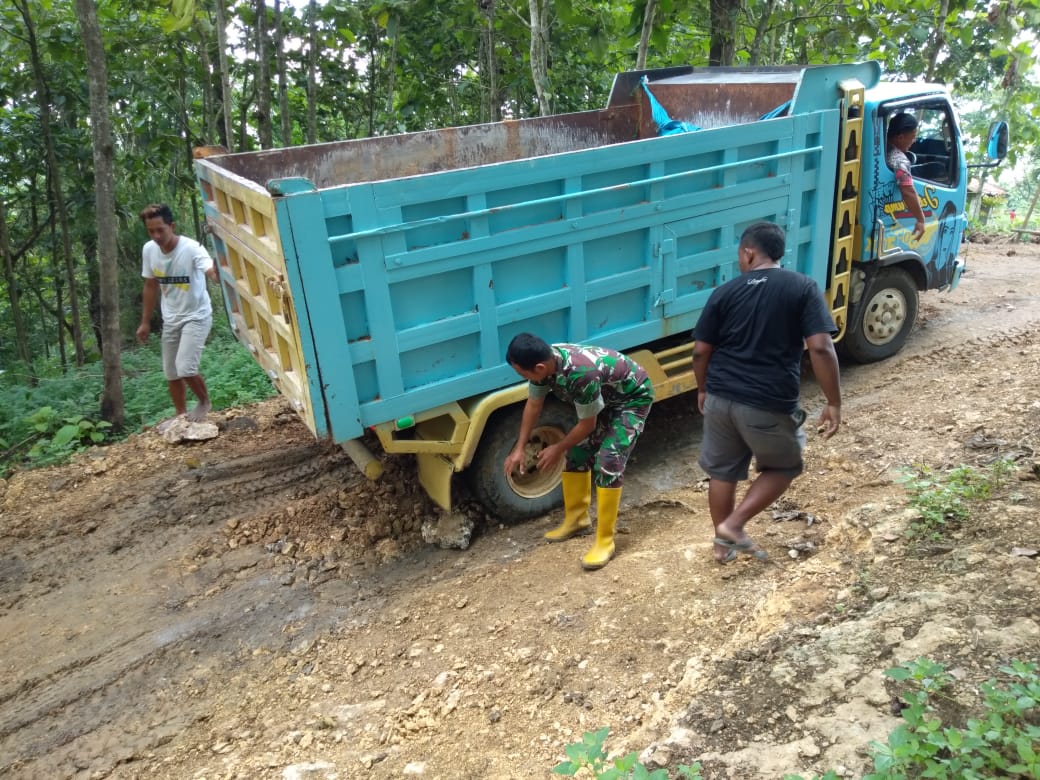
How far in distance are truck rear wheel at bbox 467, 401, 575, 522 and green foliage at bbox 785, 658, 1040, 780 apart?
7.68ft

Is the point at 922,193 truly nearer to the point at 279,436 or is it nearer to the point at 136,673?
the point at 279,436

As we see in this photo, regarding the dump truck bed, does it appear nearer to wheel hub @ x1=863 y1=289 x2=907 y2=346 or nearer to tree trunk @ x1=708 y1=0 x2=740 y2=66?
wheel hub @ x1=863 y1=289 x2=907 y2=346

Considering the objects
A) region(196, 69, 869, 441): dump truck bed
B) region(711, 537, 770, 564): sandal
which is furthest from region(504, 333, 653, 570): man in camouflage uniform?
region(711, 537, 770, 564): sandal

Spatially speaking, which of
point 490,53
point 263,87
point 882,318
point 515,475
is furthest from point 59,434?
point 882,318

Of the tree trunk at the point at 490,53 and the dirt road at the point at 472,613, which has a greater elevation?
the tree trunk at the point at 490,53

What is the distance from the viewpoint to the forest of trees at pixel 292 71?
7.43 metres

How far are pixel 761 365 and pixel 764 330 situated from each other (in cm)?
15

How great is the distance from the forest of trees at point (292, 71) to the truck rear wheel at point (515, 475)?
3.30m

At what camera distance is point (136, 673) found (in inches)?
133

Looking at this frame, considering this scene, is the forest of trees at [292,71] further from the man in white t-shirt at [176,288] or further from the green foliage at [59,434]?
the man in white t-shirt at [176,288]

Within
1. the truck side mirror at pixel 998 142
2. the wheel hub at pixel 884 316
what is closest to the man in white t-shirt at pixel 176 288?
the wheel hub at pixel 884 316

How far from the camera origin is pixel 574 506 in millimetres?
4078

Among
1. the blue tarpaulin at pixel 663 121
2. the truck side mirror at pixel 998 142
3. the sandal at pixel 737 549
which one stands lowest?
the sandal at pixel 737 549

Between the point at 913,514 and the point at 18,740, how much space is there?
3.81 meters
